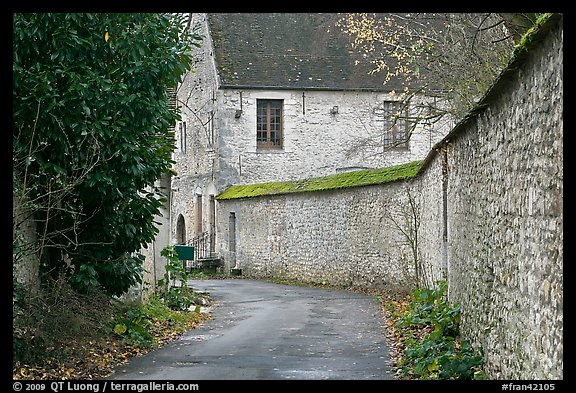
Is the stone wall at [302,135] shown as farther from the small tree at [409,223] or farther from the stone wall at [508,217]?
the stone wall at [508,217]

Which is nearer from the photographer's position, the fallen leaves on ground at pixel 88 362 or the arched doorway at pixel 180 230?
the fallen leaves on ground at pixel 88 362

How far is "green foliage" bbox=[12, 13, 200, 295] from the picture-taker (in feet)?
33.1

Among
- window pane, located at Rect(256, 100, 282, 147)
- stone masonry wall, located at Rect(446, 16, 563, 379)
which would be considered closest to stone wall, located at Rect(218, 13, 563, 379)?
stone masonry wall, located at Rect(446, 16, 563, 379)

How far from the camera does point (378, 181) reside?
20.6 metres

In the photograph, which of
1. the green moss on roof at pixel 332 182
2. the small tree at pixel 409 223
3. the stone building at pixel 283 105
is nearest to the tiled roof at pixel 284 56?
the stone building at pixel 283 105

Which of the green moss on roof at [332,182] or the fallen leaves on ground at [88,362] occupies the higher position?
the green moss on roof at [332,182]

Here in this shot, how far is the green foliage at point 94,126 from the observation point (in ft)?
33.1

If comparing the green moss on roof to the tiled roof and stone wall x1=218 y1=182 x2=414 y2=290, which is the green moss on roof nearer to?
stone wall x1=218 y1=182 x2=414 y2=290

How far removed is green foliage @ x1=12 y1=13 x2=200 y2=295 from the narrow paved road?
5.33ft

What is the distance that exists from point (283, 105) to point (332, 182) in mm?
8868

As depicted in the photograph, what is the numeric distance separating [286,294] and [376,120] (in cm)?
1361

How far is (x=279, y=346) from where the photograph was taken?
38.0 feet

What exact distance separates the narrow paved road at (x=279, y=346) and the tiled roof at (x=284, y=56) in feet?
48.0

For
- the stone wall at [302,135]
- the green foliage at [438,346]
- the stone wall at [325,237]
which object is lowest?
the green foliage at [438,346]
